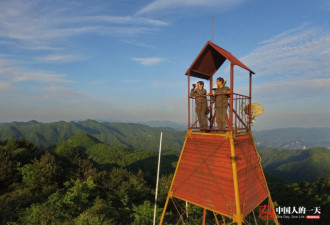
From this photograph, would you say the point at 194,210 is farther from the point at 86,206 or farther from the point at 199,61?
the point at 199,61

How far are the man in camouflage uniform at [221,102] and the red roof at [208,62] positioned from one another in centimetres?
114

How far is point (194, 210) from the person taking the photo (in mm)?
17406

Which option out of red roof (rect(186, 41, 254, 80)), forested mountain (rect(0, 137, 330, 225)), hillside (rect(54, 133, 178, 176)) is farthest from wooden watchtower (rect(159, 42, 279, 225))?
hillside (rect(54, 133, 178, 176))

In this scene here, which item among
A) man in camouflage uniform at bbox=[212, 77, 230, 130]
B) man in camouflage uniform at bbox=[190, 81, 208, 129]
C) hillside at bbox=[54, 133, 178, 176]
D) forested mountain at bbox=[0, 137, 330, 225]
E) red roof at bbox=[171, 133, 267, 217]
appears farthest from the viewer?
hillside at bbox=[54, 133, 178, 176]

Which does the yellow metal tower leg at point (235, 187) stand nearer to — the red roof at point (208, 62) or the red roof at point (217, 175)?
the red roof at point (217, 175)

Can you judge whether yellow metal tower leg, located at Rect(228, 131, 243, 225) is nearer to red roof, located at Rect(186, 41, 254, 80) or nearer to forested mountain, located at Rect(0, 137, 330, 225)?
red roof, located at Rect(186, 41, 254, 80)

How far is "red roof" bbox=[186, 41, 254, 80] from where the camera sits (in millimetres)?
8328

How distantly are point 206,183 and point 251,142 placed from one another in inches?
134

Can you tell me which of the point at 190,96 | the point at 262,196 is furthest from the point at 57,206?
the point at 262,196

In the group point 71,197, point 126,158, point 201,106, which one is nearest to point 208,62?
point 201,106

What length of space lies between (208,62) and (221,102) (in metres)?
2.63

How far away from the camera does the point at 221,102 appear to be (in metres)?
8.14

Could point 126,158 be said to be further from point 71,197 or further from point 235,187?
point 235,187

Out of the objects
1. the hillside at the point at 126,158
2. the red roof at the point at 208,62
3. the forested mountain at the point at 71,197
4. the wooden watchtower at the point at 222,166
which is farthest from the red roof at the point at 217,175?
the hillside at the point at 126,158
